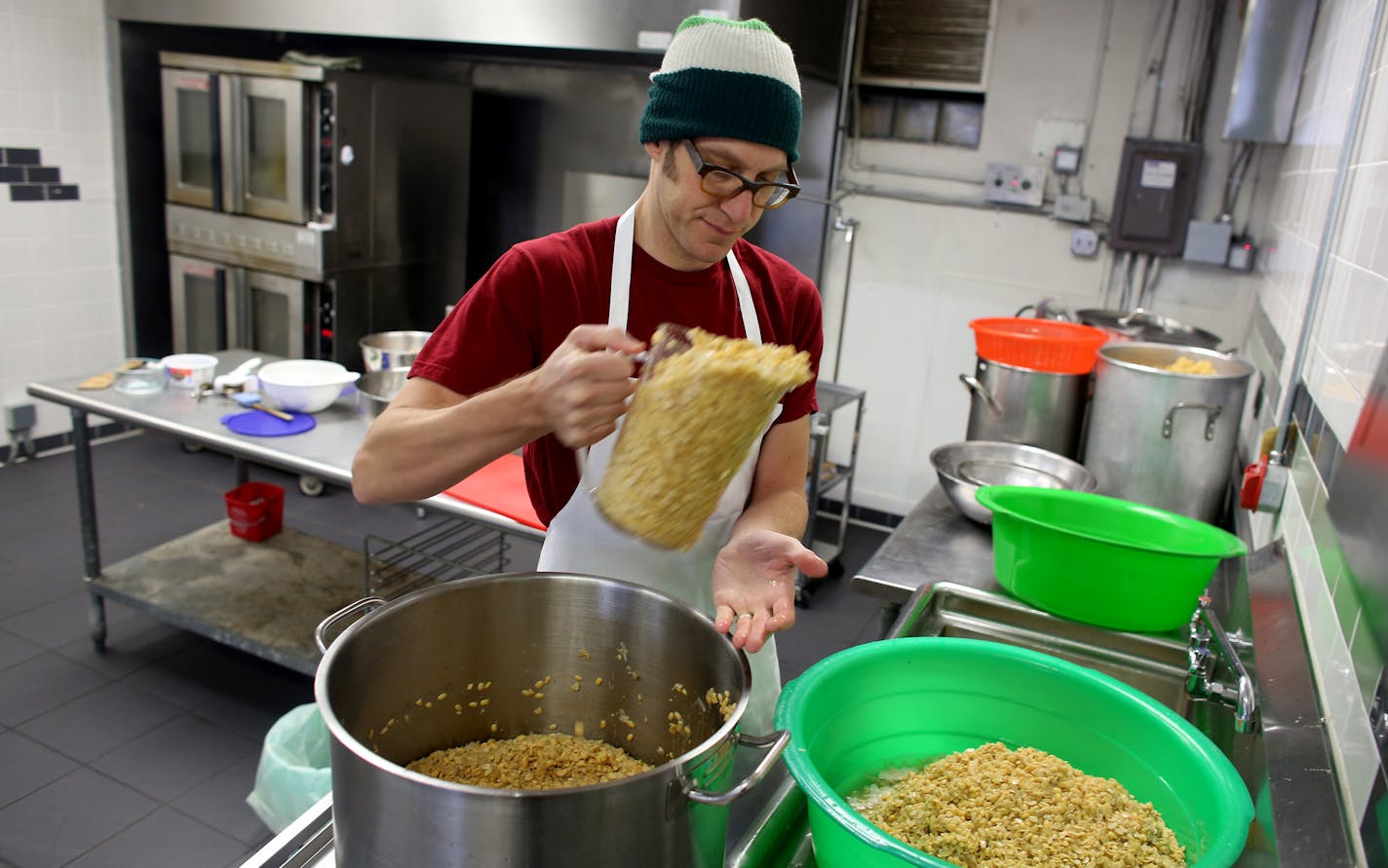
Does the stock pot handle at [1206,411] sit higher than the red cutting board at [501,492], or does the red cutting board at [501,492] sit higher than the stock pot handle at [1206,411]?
the stock pot handle at [1206,411]

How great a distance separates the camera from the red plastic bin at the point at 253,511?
357 cm

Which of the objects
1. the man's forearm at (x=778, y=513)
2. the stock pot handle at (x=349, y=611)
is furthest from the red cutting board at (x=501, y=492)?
the stock pot handle at (x=349, y=611)

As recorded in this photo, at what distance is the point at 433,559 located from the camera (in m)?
3.16

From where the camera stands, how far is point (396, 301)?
4.89m

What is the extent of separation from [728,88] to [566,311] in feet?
1.28

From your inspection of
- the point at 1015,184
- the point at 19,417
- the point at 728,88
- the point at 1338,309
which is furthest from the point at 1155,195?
the point at 19,417

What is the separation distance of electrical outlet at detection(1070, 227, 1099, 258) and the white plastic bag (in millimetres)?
3475

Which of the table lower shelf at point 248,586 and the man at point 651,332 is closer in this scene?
the man at point 651,332

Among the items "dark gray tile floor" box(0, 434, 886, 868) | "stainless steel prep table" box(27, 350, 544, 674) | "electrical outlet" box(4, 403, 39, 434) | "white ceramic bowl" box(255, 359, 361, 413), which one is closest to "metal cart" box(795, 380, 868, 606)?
"dark gray tile floor" box(0, 434, 886, 868)

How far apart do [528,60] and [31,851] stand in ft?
12.7

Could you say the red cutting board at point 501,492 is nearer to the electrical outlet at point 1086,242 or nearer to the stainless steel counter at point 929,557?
the stainless steel counter at point 929,557

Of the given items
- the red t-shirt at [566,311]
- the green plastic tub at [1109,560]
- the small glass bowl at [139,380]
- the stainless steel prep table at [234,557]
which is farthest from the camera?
the small glass bowl at [139,380]

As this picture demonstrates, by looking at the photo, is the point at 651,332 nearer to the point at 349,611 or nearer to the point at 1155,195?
the point at 349,611

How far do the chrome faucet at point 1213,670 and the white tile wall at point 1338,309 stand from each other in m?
0.09
